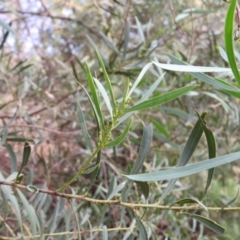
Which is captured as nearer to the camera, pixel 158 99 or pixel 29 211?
pixel 158 99

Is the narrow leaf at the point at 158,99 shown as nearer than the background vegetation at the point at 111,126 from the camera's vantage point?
Yes

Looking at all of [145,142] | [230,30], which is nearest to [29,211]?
[145,142]

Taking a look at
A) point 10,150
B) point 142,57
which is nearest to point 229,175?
point 142,57

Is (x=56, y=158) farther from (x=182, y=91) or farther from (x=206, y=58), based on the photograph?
(x=182, y=91)

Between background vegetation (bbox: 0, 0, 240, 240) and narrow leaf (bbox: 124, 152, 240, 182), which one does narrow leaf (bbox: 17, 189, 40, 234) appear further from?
narrow leaf (bbox: 124, 152, 240, 182)

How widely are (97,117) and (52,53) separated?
1.14 m

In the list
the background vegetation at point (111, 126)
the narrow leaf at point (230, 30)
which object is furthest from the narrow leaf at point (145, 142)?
the narrow leaf at point (230, 30)

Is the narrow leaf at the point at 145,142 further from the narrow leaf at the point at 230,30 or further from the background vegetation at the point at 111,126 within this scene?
the narrow leaf at the point at 230,30

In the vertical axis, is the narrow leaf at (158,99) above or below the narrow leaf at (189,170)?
above

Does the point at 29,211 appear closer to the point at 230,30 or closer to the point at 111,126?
the point at 111,126

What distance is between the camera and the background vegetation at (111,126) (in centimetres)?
52

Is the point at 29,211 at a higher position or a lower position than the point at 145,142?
lower

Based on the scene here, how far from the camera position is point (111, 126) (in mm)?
418

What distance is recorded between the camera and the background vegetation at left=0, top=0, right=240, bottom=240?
516 millimetres
